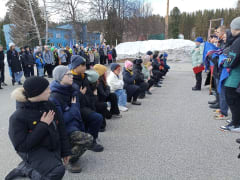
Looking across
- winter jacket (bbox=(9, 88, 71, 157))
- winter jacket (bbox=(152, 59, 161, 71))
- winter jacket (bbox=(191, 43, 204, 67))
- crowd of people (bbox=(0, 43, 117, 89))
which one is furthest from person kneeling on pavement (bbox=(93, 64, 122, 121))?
crowd of people (bbox=(0, 43, 117, 89))

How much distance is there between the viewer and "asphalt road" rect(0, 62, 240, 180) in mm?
2658

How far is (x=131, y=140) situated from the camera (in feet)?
11.9

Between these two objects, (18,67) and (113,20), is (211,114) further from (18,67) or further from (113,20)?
(113,20)

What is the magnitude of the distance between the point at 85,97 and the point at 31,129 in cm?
134

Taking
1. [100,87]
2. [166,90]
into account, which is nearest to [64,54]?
[166,90]

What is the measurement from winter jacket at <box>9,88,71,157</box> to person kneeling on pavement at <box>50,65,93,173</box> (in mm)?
388

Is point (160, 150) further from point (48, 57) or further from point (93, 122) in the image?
point (48, 57)

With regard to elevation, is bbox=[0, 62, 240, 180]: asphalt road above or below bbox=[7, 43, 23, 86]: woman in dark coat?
below

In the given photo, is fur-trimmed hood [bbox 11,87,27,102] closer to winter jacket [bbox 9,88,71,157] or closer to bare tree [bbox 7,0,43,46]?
winter jacket [bbox 9,88,71,157]

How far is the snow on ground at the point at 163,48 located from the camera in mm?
18016

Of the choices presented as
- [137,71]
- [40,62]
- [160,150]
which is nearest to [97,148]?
[160,150]

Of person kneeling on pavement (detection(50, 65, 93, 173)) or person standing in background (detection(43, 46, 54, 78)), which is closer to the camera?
person kneeling on pavement (detection(50, 65, 93, 173))

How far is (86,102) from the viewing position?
3.38 meters

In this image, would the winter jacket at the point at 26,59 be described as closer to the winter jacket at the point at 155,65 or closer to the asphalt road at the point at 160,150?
the asphalt road at the point at 160,150
